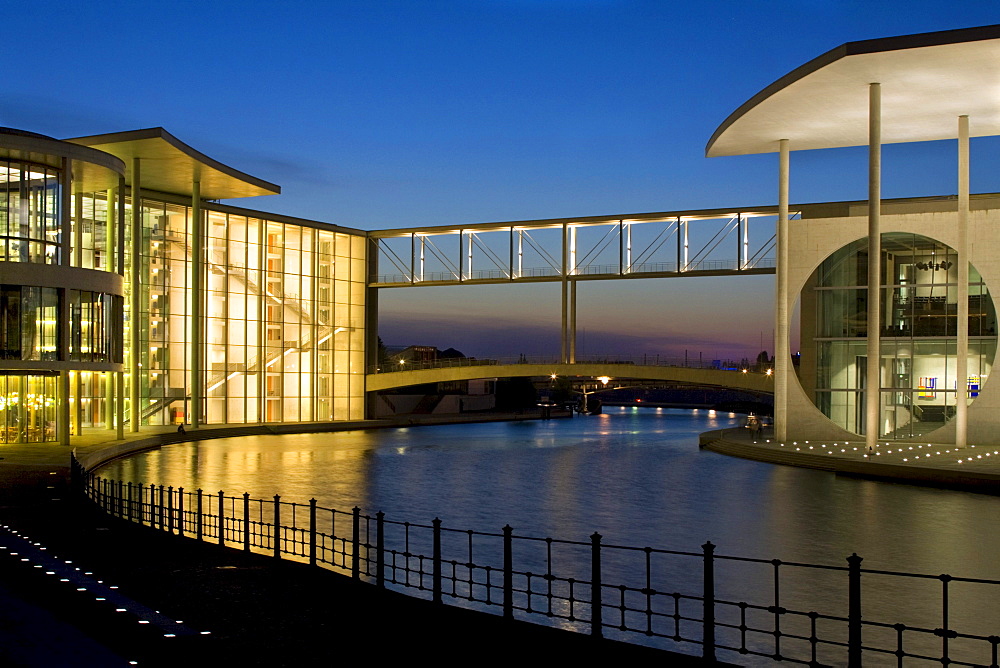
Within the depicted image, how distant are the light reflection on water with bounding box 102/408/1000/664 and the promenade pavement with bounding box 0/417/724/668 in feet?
23.2

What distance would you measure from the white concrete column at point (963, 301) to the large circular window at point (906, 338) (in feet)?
2.14

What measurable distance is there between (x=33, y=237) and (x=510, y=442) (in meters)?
31.4

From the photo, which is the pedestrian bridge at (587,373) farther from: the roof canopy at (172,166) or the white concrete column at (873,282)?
the roof canopy at (172,166)

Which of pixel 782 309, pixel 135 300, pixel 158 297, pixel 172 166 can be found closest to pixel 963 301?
pixel 782 309

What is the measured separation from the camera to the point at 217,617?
1163 centimetres

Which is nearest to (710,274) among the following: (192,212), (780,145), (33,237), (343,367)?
(780,145)

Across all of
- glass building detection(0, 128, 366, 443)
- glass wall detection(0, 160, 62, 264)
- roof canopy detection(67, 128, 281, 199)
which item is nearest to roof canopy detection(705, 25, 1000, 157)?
roof canopy detection(67, 128, 281, 199)

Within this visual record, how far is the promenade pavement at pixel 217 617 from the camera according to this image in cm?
1016

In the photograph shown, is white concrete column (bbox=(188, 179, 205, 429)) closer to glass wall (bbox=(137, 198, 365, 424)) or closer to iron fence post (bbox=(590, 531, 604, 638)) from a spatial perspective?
glass wall (bbox=(137, 198, 365, 424))

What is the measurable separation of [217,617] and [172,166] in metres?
41.1

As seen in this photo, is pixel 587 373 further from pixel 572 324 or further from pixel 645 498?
pixel 645 498

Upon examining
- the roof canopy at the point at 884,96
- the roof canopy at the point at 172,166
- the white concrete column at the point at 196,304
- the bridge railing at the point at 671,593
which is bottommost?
the bridge railing at the point at 671,593

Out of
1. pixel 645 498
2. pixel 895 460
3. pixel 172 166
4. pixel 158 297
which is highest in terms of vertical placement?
pixel 172 166

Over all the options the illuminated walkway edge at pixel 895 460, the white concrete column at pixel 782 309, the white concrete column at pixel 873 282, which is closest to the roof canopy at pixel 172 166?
the white concrete column at pixel 782 309
